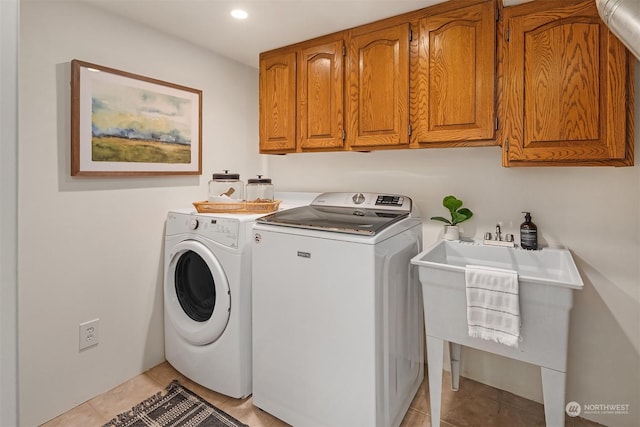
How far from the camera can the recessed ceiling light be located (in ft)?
6.19

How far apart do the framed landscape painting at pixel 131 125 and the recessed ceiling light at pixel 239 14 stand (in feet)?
2.09

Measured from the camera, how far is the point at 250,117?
2.87m

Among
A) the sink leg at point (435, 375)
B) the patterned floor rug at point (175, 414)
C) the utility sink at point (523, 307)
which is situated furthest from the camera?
the patterned floor rug at point (175, 414)

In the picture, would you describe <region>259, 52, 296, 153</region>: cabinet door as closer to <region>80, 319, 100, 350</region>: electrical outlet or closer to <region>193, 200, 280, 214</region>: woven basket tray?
<region>193, 200, 280, 214</region>: woven basket tray

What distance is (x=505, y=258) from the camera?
1812mm

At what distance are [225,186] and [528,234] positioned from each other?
185 cm

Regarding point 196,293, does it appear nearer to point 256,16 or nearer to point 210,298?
point 210,298

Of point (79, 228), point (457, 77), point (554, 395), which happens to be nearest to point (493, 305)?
point (554, 395)

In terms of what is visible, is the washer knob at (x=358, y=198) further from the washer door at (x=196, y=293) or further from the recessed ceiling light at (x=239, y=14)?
the recessed ceiling light at (x=239, y=14)

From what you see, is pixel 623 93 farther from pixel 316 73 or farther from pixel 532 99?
pixel 316 73

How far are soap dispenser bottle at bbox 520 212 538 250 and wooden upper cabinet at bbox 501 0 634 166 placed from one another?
1.24 feet
